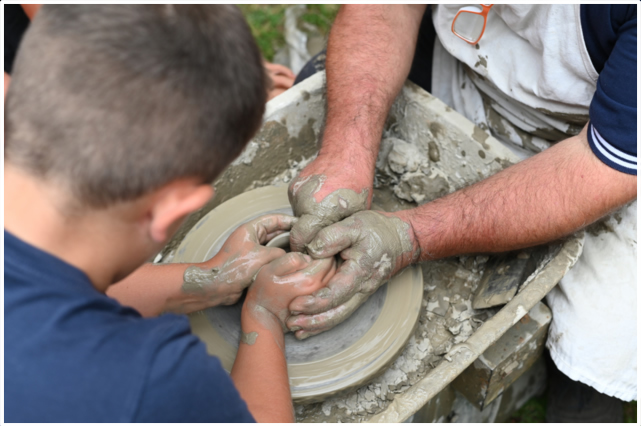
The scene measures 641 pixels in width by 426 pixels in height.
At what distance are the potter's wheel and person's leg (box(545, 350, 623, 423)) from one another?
0.91 meters

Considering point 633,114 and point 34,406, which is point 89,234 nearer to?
point 34,406

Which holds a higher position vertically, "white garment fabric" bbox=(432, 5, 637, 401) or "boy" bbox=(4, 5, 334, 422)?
"boy" bbox=(4, 5, 334, 422)

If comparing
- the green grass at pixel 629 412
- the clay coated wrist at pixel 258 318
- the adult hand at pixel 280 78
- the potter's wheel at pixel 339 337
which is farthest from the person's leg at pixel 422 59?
the green grass at pixel 629 412

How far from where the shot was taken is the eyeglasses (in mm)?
1836

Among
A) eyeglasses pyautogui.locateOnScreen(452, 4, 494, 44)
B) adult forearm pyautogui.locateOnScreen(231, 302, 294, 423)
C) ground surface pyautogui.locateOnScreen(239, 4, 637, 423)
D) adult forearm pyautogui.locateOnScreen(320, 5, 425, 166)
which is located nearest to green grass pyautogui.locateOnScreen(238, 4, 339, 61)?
ground surface pyautogui.locateOnScreen(239, 4, 637, 423)

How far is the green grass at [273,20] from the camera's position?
11.6 feet

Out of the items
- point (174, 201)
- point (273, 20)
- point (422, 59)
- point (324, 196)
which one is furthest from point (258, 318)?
point (273, 20)

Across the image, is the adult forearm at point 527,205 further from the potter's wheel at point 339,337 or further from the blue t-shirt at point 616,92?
the potter's wheel at point 339,337

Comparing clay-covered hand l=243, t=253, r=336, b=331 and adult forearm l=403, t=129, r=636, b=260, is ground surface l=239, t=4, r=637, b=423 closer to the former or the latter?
adult forearm l=403, t=129, r=636, b=260

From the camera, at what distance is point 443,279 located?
188 cm

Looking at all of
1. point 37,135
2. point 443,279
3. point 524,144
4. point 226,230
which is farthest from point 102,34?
point 524,144

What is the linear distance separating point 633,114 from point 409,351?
3.15ft

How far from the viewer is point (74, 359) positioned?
0.87m

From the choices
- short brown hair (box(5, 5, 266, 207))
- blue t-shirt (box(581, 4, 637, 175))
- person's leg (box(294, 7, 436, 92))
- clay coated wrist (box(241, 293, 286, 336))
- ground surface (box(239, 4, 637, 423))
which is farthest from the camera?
ground surface (box(239, 4, 637, 423))
